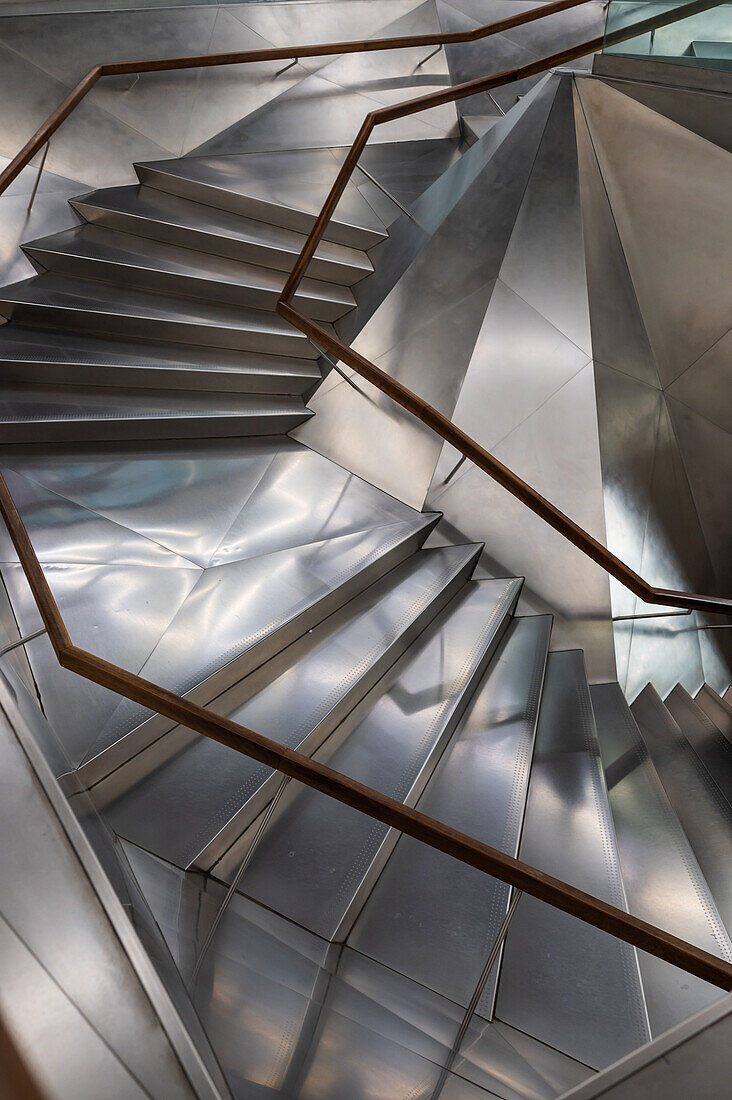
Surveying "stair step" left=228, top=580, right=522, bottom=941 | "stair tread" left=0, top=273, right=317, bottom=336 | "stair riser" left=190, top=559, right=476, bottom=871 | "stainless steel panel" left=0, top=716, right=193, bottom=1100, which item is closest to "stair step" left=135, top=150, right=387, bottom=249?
"stair tread" left=0, top=273, right=317, bottom=336

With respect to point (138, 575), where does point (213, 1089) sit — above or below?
below

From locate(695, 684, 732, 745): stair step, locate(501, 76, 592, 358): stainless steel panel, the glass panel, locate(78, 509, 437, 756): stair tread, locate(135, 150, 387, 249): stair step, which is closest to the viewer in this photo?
locate(78, 509, 437, 756): stair tread

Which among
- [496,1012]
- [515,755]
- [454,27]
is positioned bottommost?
[496,1012]

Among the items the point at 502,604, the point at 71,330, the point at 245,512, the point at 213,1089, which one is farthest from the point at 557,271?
the point at 213,1089

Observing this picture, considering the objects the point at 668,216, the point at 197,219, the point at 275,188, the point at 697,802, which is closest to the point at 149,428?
the point at 197,219

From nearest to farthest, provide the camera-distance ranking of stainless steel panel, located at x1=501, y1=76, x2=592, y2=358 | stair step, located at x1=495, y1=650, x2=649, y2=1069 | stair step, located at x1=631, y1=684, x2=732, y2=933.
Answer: stair step, located at x1=495, y1=650, x2=649, y2=1069 → stair step, located at x1=631, y1=684, x2=732, y2=933 → stainless steel panel, located at x1=501, y1=76, x2=592, y2=358

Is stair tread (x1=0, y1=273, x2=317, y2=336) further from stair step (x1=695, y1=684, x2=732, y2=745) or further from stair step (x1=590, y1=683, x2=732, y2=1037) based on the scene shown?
stair step (x1=695, y1=684, x2=732, y2=745)

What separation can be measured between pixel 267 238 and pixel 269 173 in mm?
623

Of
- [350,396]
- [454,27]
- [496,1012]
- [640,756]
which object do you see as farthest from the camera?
[454,27]

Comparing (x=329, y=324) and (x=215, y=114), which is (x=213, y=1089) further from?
(x=215, y=114)

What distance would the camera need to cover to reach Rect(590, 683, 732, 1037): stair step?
217cm

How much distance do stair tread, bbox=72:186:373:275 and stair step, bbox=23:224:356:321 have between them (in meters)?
0.14

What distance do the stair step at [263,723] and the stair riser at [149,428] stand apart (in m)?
1.20

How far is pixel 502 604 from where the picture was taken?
3.65 metres
